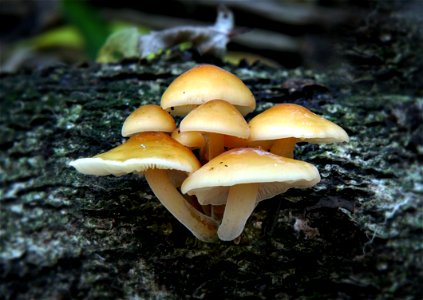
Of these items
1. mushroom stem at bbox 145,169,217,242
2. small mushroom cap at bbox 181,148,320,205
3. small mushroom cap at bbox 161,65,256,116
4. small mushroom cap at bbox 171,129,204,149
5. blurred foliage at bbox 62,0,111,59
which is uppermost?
small mushroom cap at bbox 161,65,256,116

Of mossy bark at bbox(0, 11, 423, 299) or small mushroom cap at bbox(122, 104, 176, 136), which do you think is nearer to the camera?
small mushroom cap at bbox(122, 104, 176, 136)

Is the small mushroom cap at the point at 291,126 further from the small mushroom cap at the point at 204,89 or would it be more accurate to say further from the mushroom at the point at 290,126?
the small mushroom cap at the point at 204,89

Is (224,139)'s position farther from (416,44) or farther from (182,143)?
(416,44)

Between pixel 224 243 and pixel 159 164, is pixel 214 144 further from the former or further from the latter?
pixel 224 243

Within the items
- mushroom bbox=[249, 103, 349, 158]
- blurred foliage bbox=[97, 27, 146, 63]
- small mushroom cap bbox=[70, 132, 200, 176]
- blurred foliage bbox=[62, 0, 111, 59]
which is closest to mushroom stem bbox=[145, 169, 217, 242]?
small mushroom cap bbox=[70, 132, 200, 176]

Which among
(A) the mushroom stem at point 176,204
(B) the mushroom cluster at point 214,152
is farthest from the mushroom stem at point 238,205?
(A) the mushroom stem at point 176,204

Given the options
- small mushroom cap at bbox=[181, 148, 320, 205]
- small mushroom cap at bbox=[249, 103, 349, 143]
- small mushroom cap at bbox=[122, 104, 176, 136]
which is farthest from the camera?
small mushroom cap at bbox=[122, 104, 176, 136]

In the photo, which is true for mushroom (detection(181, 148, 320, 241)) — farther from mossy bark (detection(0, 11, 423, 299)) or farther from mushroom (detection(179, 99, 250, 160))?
mossy bark (detection(0, 11, 423, 299))
